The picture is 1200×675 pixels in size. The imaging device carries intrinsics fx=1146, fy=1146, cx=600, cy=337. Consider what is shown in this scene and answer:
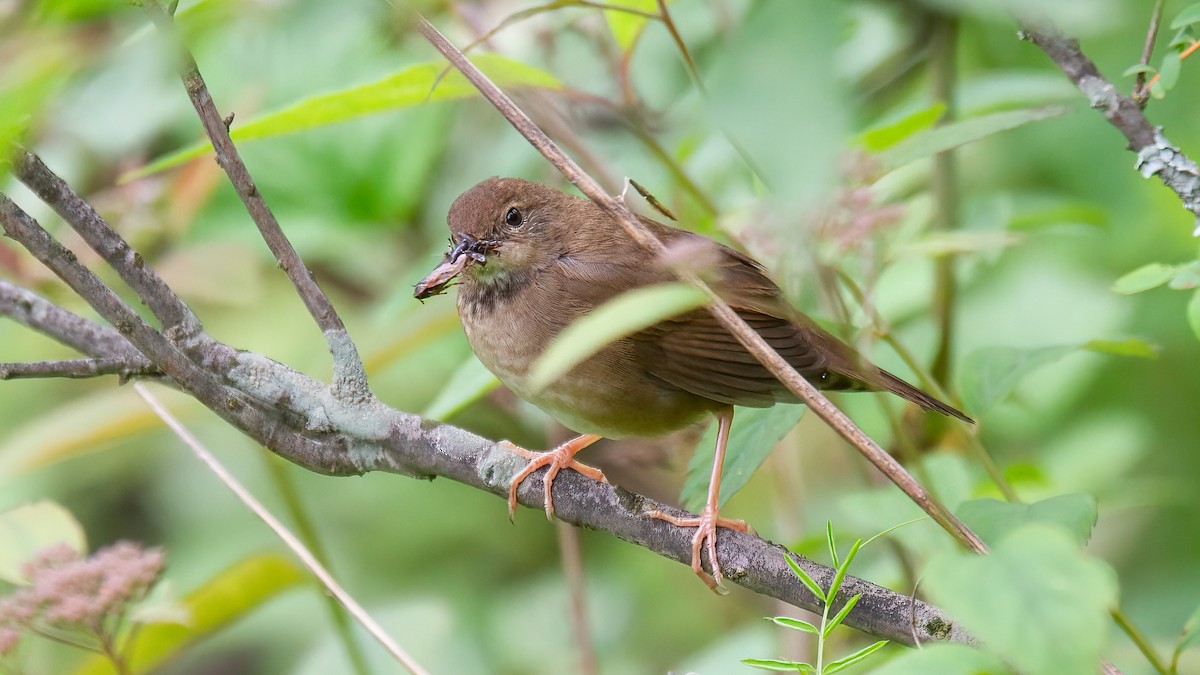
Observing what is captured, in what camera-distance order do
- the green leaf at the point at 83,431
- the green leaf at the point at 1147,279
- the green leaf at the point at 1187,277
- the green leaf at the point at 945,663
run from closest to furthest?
the green leaf at the point at 945,663 → the green leaf at the point at 1187,277 → the green leaf at the point at 1147,279 → the green leaf at the point at 83,431

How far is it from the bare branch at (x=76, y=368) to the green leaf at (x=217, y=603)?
83 centimetres

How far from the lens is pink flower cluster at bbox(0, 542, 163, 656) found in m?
2.18

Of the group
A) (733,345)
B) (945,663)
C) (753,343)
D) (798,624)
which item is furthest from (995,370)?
(945,663)

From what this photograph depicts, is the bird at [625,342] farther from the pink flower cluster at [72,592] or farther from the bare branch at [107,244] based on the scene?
the pink flower cluster at [72,592]

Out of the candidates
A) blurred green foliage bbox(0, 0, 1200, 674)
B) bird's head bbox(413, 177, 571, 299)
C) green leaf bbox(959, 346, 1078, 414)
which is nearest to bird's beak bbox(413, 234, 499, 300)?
bird's head bbox(413, 177, 571, 299)

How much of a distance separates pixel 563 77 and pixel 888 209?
6.99 feet

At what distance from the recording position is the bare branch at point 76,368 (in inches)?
74.5

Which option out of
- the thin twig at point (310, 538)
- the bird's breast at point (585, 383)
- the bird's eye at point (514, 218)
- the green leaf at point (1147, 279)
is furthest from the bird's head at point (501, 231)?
the green leaf at point (1147, 279)

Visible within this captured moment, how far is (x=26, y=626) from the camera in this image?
221cm

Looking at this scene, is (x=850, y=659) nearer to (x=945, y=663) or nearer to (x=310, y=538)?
(x=945, y=663)

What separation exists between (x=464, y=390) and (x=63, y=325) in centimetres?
82

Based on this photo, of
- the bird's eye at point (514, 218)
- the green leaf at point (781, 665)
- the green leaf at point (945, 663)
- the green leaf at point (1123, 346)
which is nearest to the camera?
the green leaf at point (945, 663)

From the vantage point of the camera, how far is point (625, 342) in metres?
2.56

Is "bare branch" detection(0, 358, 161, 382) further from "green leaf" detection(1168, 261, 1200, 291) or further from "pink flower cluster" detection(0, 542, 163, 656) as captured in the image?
"green leaf" detection(1168, 261, 1200, 291)
